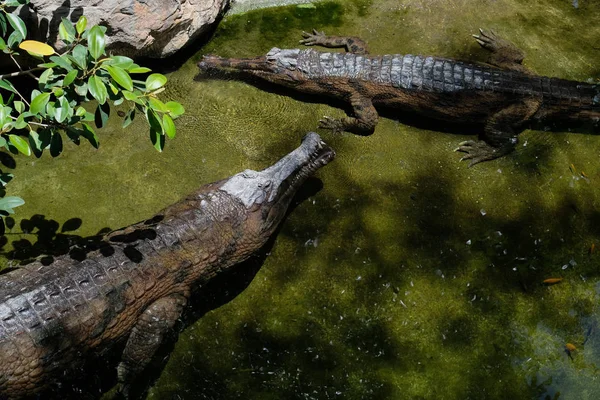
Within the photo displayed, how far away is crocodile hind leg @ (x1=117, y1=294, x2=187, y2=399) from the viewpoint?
386 cm

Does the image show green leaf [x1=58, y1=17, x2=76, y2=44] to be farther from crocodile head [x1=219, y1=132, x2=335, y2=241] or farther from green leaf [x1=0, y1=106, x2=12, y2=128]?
crocodile head [x1=219, y1=132, x2=335, y2=241]

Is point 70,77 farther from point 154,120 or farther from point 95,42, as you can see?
point 154,120

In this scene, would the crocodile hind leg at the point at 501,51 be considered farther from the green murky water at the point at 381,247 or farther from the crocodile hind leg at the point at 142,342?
the crocodile hind leg at the point at 142,342

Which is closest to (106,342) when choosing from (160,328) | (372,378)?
(160,328)

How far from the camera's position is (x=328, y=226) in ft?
14.7

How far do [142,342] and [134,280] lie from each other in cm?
40

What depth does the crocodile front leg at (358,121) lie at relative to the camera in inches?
195

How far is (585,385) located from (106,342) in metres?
2.86

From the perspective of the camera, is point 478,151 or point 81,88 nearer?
point 81,88

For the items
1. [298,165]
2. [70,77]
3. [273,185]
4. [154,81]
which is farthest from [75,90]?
[298,165]

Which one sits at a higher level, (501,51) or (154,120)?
(154,120)

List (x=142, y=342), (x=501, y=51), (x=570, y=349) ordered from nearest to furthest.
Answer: (x=142, y=342) → (x=570, y=349) → (x=501, y=51)

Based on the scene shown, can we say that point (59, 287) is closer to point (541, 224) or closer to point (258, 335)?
point (258, 335)

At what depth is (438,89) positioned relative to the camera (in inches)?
195
